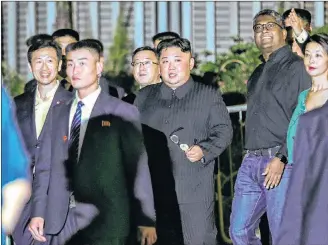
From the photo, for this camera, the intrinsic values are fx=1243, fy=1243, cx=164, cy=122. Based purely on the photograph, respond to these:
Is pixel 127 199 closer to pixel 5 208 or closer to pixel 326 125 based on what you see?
pixel 326 125

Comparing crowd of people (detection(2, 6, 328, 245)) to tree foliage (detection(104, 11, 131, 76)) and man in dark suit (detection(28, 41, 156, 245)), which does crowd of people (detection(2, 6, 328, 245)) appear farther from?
tree foliage (detection(104, 11, 131, 76))

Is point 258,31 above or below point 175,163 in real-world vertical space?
above

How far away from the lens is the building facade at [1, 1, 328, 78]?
43.2ft

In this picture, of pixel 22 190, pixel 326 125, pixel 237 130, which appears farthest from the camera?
pixel 237 130

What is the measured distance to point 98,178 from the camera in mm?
7648

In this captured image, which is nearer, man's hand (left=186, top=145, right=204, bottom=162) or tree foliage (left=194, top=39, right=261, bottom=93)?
man's hand (left=186, top=145, right=204, bottom=162)

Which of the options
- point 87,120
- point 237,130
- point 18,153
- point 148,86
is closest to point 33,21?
point 237,130

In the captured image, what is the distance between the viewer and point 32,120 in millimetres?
8578

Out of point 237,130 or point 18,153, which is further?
point 237,130

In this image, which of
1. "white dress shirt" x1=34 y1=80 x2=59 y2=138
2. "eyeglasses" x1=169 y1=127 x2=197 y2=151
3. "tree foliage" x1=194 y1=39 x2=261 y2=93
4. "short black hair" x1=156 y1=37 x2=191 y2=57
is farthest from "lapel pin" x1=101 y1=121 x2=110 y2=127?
"tree foliage" x1=194 y1=39 x2=261 y2=93

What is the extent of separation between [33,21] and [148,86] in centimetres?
512

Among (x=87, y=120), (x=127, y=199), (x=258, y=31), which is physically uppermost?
(x=258, y=31)

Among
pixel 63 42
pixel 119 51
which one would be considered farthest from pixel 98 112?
pixel 119 51

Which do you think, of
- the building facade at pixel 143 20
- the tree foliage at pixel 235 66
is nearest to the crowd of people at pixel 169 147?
Answer: the tree foliage at pixel 235 66
